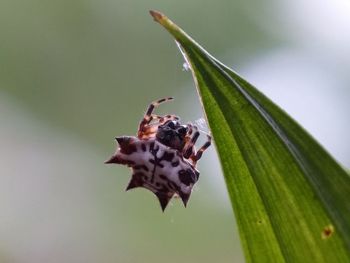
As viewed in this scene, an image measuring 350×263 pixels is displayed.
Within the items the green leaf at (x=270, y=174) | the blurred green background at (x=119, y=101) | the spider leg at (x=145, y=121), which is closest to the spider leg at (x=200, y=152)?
the spider leg at (x=145, y=121)

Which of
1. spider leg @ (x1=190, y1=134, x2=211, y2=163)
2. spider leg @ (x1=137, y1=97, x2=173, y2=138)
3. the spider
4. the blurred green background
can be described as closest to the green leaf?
the spider

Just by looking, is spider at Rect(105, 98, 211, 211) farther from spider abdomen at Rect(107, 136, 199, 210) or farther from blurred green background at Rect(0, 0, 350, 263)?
blurred green background at Rect(0, 0, 350, 263)

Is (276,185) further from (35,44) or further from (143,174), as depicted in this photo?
(35,44)

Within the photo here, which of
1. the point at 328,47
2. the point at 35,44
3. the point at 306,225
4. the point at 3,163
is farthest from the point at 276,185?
the point at 35,44

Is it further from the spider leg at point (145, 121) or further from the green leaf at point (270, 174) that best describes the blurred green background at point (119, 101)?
the green leaf at point (270, 174)

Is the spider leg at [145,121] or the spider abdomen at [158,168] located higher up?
the spider leg at [145,121]

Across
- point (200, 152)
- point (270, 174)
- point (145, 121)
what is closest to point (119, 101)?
point (145, 121)
